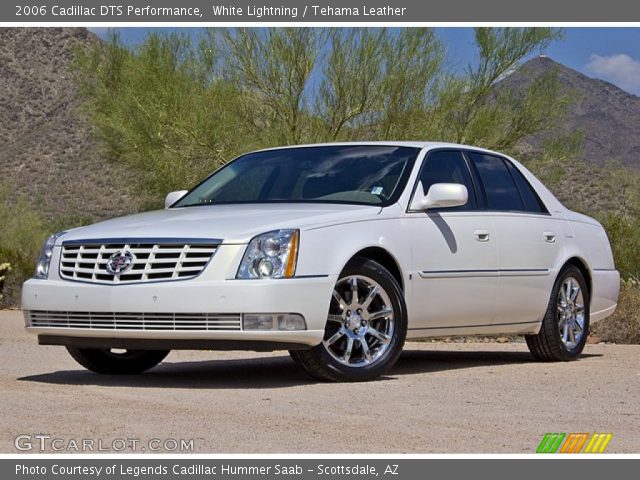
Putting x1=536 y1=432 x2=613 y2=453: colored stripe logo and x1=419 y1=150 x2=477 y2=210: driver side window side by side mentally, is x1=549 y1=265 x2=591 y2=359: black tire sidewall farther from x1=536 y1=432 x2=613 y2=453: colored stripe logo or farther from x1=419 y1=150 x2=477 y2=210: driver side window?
x1=536 y1=432 x2=613 y2=453: colored stripe logo

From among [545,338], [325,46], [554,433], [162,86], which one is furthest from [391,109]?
[554,433]

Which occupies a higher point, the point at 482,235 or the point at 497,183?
the point at 497,183

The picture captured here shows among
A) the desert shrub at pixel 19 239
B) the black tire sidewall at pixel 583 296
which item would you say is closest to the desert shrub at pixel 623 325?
the black tire sidewall at pixel 583 296

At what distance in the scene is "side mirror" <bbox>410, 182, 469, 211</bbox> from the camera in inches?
357

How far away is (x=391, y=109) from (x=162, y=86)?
4.47 meters

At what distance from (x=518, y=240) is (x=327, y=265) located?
2.38 meters

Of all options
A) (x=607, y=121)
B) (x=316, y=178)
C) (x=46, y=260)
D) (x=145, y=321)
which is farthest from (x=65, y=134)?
(x=145, y=321)

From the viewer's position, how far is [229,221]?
332 inches

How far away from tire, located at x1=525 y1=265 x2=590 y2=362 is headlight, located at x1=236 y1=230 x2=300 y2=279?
309 centimetres

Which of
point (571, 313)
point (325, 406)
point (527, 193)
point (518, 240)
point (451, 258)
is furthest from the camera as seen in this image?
point (571, 313)

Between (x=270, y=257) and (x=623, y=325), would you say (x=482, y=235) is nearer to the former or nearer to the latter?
(x=270, y=257)

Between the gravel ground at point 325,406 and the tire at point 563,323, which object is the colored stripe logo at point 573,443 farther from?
the tire at point 563,323

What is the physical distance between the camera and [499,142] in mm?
27406
